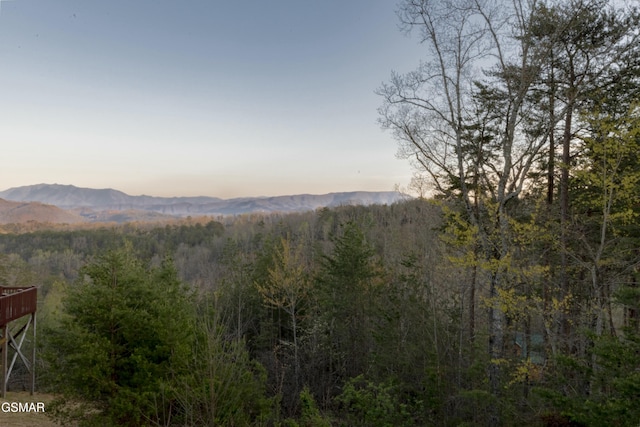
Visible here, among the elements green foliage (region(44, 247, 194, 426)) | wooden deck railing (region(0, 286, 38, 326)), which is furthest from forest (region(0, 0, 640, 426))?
wooden deck railing (region(0, 286, 38, 326))

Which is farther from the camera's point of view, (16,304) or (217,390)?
(16,304)

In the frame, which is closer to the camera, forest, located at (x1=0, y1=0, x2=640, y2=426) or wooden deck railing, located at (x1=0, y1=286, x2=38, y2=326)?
forest, located at (x1=0, y1=0, x2=640, y2=426)

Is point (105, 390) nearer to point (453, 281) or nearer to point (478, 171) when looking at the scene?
point (478, 171)

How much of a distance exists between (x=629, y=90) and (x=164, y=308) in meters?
12.3

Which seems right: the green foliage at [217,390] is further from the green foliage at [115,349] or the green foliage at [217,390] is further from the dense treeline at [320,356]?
the green foliage at [115,349]

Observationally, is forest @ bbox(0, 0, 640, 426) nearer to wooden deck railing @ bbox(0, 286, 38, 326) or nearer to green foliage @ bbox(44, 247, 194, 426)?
green foliage @ bbox(44, 247, 194, 426)

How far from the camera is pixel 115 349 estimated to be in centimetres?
679

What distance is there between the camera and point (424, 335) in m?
11.7

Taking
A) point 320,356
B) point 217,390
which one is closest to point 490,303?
point 217,390

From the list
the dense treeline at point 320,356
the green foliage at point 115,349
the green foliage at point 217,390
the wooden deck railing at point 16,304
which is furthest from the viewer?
the wooden deck railing at point 16,304

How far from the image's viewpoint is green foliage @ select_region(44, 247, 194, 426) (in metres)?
6.42

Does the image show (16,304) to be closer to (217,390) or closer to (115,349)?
(115,349)

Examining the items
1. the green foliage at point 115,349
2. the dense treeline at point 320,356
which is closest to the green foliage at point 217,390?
the dense treeline at point 320,356

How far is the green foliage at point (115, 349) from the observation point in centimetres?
642
